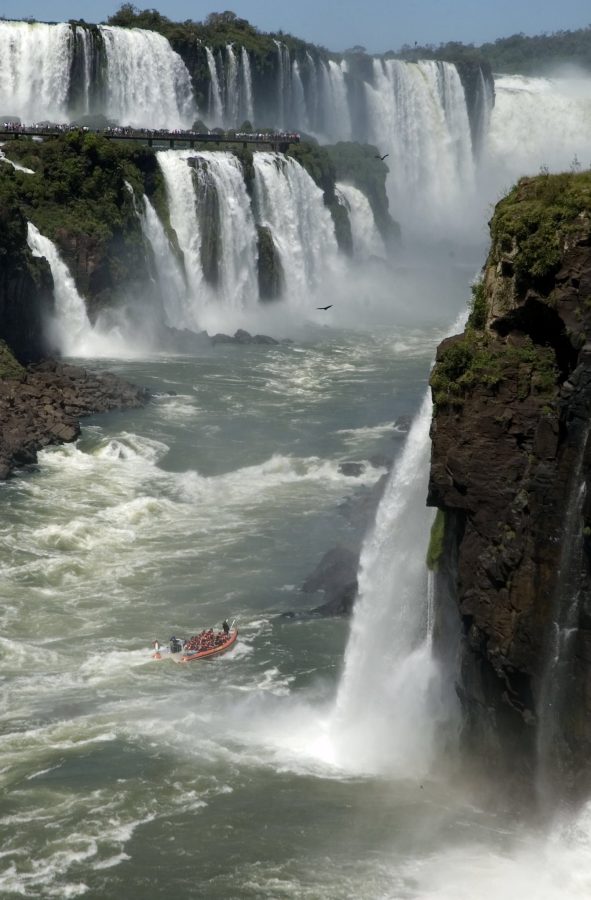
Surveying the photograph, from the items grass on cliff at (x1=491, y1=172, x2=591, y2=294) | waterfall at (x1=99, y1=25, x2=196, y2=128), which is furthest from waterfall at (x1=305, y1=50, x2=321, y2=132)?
grass on cliff at (x1=491, y1=172, x2=591, y2=294)

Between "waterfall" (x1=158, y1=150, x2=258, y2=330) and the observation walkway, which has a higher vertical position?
the observation walkway

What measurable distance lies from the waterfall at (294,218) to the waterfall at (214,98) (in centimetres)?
1138

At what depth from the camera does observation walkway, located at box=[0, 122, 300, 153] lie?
5656 centimetres

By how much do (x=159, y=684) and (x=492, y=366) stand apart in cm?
991

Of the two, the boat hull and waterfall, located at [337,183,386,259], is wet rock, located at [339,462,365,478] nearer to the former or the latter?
the boat hull

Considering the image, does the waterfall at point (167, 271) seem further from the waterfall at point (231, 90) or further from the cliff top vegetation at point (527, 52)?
the cliff top vegetation at point (527, 52)

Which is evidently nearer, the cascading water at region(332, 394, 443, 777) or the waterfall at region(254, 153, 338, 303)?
the cascading water at region(332, 394, 443, 777)

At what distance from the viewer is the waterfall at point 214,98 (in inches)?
2981

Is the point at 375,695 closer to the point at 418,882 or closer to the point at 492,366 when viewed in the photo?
the point at 418,882

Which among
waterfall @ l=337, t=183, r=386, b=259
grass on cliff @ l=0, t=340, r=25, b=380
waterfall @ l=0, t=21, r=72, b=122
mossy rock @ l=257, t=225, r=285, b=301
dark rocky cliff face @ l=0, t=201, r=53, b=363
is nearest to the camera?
grass on cliff @ l=0, t=340, r=25, b=380

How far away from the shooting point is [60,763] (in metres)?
18.9

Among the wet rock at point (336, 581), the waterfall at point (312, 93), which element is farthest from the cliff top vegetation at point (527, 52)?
the wet rock at point (336, 581)

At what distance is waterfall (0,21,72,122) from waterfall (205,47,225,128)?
39.7ft

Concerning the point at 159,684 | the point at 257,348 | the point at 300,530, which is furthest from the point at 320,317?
the point at 159,684
